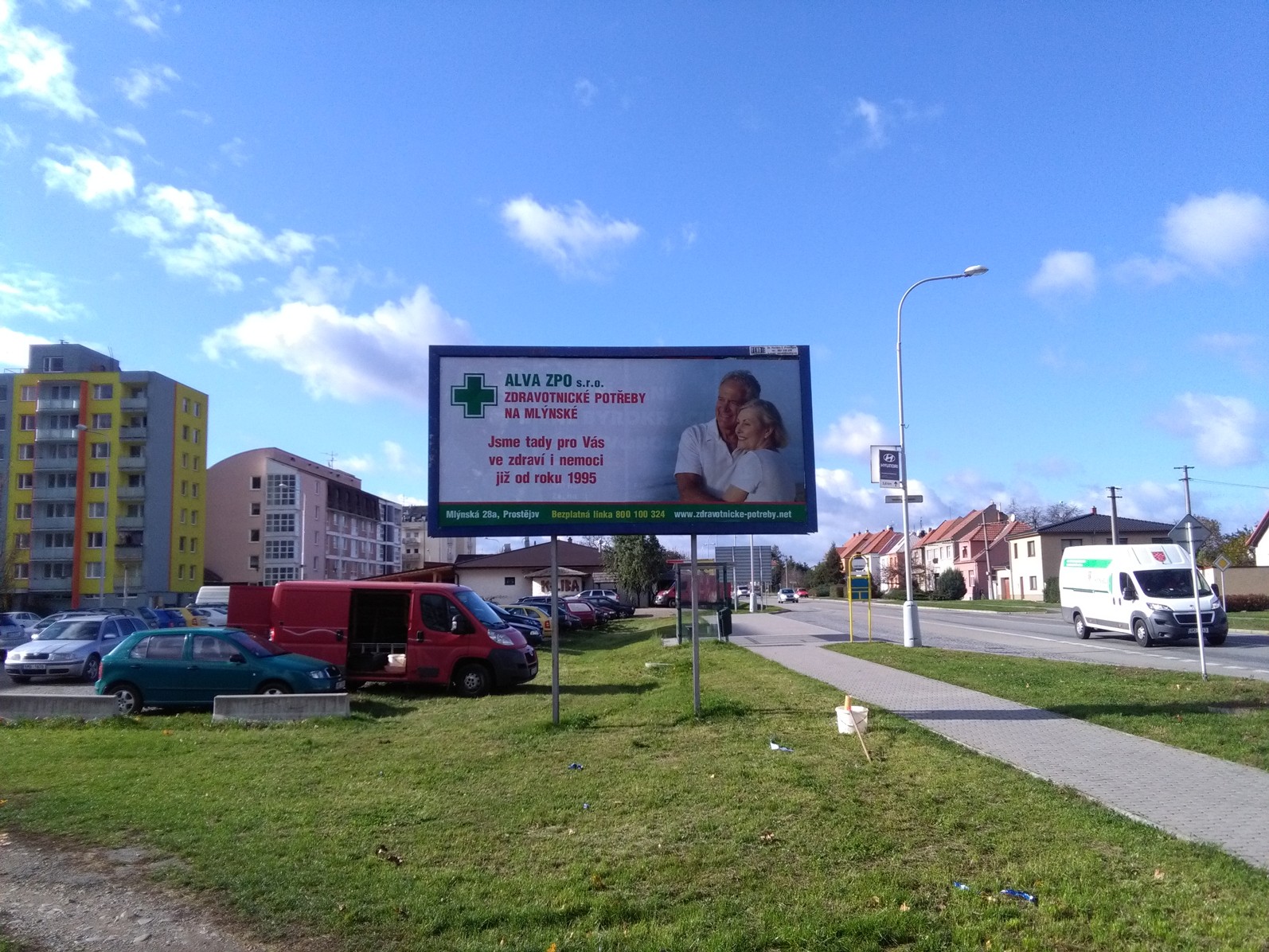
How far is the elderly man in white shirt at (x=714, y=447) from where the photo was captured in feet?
39.2

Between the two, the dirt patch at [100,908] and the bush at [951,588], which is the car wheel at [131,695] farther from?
the bush at [951,588]

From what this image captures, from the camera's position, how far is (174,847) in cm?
670

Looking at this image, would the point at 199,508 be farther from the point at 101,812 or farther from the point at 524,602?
the point at 101,812

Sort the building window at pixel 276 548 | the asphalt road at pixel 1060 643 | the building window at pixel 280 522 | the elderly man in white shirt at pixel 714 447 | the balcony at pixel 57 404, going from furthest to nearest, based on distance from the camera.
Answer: the building window at pixel 280 522, the building window at pixel 276 548, the balcony at pixel 57 404, the asphalt road at pixel 1060 643, the elderly man in white shirt at pixel 714 447

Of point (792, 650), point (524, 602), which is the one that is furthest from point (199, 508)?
point (792, 650)

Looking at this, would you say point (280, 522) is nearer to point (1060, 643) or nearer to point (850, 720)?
point (1060, 643)

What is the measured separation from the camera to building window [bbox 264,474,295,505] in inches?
3425

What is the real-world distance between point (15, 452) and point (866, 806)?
8211 centimetres

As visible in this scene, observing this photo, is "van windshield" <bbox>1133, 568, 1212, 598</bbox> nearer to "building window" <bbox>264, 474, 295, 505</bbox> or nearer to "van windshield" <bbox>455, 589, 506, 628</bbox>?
"van windshield" <bbox>455, 589, 506, 628</bbox>

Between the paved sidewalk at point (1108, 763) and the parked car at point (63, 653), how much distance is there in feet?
54.1

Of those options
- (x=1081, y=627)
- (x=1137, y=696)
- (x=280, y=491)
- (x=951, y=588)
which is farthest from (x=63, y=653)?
(x=951, y=588)

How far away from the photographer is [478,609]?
54.8ft

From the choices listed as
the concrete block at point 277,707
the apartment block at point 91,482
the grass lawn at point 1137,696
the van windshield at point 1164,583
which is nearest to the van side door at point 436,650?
the concrete block at point 277,707

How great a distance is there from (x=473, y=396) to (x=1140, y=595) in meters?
21.0
